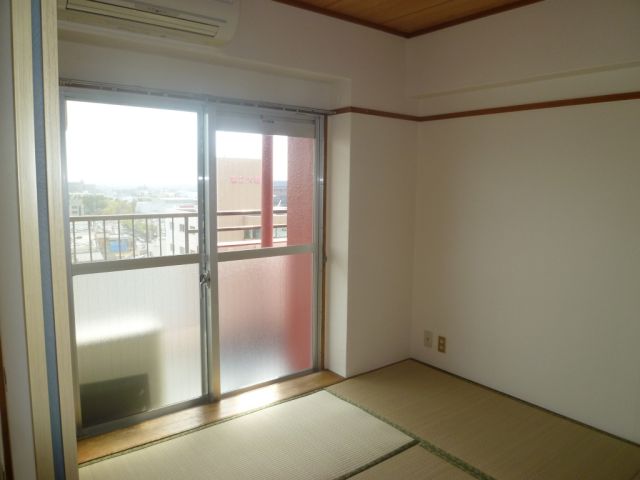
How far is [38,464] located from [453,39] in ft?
11.1

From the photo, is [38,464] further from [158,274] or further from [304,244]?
[304,244]

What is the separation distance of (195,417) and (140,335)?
63cm

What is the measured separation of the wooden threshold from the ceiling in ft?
8.63

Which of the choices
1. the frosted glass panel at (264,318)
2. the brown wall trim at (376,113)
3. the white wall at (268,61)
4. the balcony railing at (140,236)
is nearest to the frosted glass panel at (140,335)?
the balcony railing at (140,236)

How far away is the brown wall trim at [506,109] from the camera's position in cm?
262

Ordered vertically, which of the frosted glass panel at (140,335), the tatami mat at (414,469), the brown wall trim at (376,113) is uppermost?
the brown wall trim at (376,113)

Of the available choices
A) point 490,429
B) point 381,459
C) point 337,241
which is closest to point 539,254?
point 490,429

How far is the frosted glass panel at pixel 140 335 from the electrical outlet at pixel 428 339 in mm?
1849

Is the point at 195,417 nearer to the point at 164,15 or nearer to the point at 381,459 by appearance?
the point at 381,459

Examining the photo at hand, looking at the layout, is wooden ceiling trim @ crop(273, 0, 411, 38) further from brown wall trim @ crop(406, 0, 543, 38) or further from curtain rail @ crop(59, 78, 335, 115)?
curtain rail @ crop(59, 78, 335, 115)

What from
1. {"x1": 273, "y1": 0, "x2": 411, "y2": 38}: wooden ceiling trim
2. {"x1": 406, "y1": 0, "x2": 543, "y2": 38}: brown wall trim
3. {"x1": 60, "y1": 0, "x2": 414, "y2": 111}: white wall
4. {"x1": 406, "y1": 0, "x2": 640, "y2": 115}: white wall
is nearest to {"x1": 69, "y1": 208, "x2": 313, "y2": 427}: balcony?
{"x1": 60, "y1": 0, "x2": 414, "y2": 111}: white wall

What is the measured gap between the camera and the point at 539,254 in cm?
302

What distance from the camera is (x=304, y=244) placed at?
352cm

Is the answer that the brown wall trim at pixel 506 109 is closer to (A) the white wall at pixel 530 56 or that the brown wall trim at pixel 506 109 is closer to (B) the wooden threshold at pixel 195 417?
(A) the white wall at pixel 530 56
